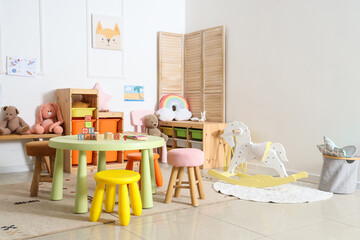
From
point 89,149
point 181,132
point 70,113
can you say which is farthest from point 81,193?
point 181,132

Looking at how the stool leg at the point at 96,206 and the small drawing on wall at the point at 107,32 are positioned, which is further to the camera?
the small drawing on wall at the point at 107,32

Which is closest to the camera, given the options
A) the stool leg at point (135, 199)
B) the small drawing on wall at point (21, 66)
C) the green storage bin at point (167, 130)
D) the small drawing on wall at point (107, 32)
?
the stool leg at point (135, 199)

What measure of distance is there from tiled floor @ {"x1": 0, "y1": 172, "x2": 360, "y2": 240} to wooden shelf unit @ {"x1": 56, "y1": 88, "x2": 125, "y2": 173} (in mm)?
2088

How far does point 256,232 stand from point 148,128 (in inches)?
132

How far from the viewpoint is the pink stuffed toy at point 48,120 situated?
473 centimetres

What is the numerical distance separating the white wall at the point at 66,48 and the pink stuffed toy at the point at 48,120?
0.14 m

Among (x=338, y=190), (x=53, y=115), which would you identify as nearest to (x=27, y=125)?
(x=53, y=115)

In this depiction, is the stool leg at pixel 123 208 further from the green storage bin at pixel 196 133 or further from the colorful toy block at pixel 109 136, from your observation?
the green storage bin at pixel 196 133

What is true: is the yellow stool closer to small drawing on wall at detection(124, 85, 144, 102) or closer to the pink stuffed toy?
the pink stuffed toy

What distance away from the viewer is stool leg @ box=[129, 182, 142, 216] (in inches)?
113

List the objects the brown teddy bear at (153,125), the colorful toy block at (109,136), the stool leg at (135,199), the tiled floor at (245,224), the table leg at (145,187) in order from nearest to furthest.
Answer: the tiled floor at (245,224) < the stool leg at (135,199) < the table leg at (145,187) < the colorful toy block at (109,136) < the brown teddy bear at (153,125)

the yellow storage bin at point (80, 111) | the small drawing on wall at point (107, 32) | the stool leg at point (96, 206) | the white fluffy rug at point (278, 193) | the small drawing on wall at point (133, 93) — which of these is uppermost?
the small drawing on wall at point (107, 32)

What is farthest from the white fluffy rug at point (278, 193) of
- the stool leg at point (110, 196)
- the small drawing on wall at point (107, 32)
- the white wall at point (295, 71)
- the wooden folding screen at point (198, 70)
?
the small drawing on wall at point (107, 32)

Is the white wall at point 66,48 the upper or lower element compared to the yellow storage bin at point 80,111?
upper
